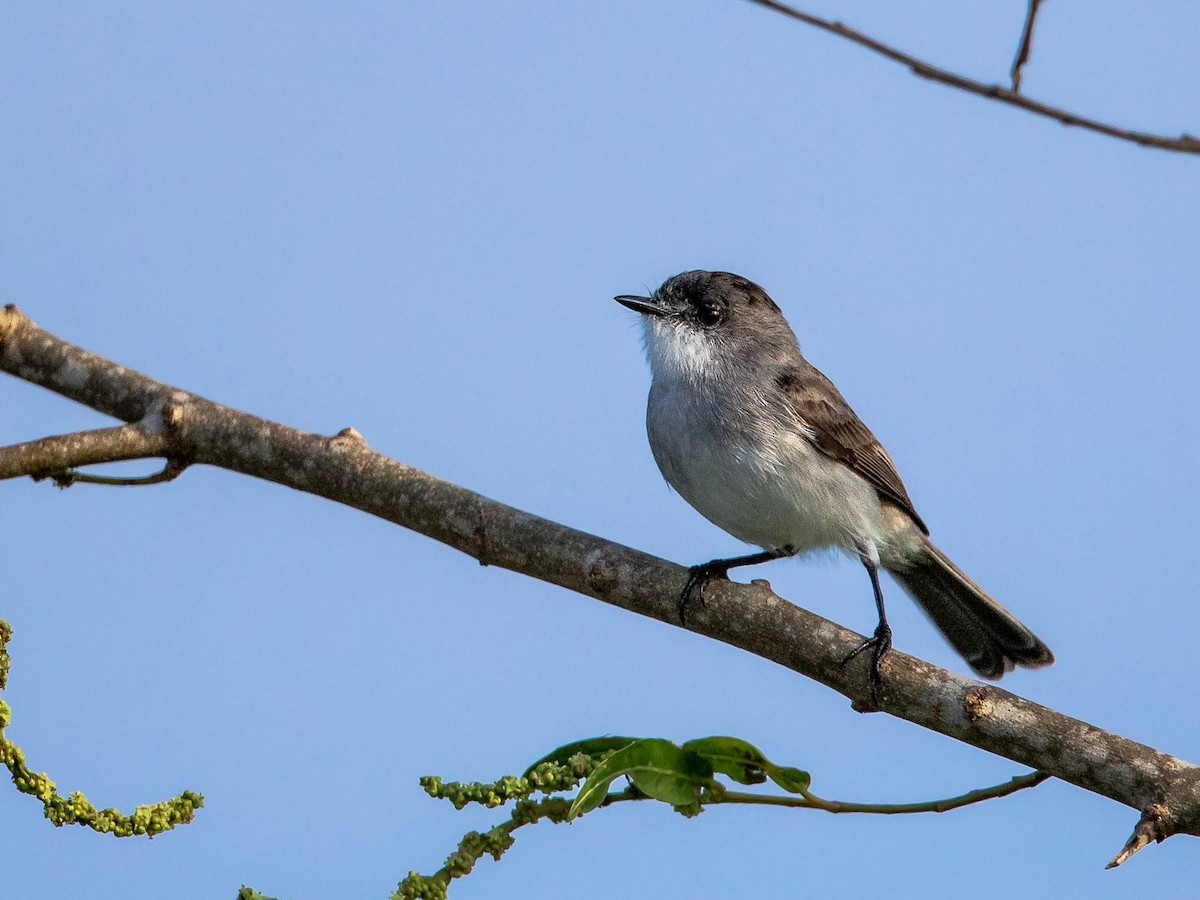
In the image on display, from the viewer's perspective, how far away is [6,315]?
5125 mm

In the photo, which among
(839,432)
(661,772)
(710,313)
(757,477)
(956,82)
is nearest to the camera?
(956,82)

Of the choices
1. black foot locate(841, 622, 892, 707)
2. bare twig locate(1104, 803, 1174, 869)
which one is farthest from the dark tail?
bare twig locate(1104, 803, 1174, 869)

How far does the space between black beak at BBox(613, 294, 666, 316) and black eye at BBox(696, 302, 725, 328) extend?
7.8 inches

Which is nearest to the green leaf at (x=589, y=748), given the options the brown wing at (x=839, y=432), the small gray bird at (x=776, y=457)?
the small gray bird at (x=776, y=457)

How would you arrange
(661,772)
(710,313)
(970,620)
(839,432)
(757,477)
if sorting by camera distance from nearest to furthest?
(661,772) → (757,477) → (839,432) → (710,313) → (970,620)

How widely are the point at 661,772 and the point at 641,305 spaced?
3.71 m

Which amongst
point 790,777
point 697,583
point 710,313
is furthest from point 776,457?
point 790,777

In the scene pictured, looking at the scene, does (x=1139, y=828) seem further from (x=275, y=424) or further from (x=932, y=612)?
(x=932, y=612)

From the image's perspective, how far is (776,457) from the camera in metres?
6.06

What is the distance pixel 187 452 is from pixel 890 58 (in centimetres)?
331

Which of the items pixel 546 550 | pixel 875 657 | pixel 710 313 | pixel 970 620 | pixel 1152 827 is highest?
pixel 710 313

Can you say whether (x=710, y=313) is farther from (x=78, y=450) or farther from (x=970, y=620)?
(x=78, y=450)

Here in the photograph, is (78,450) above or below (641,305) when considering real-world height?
below

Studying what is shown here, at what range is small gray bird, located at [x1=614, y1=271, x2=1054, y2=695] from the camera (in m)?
6.08
